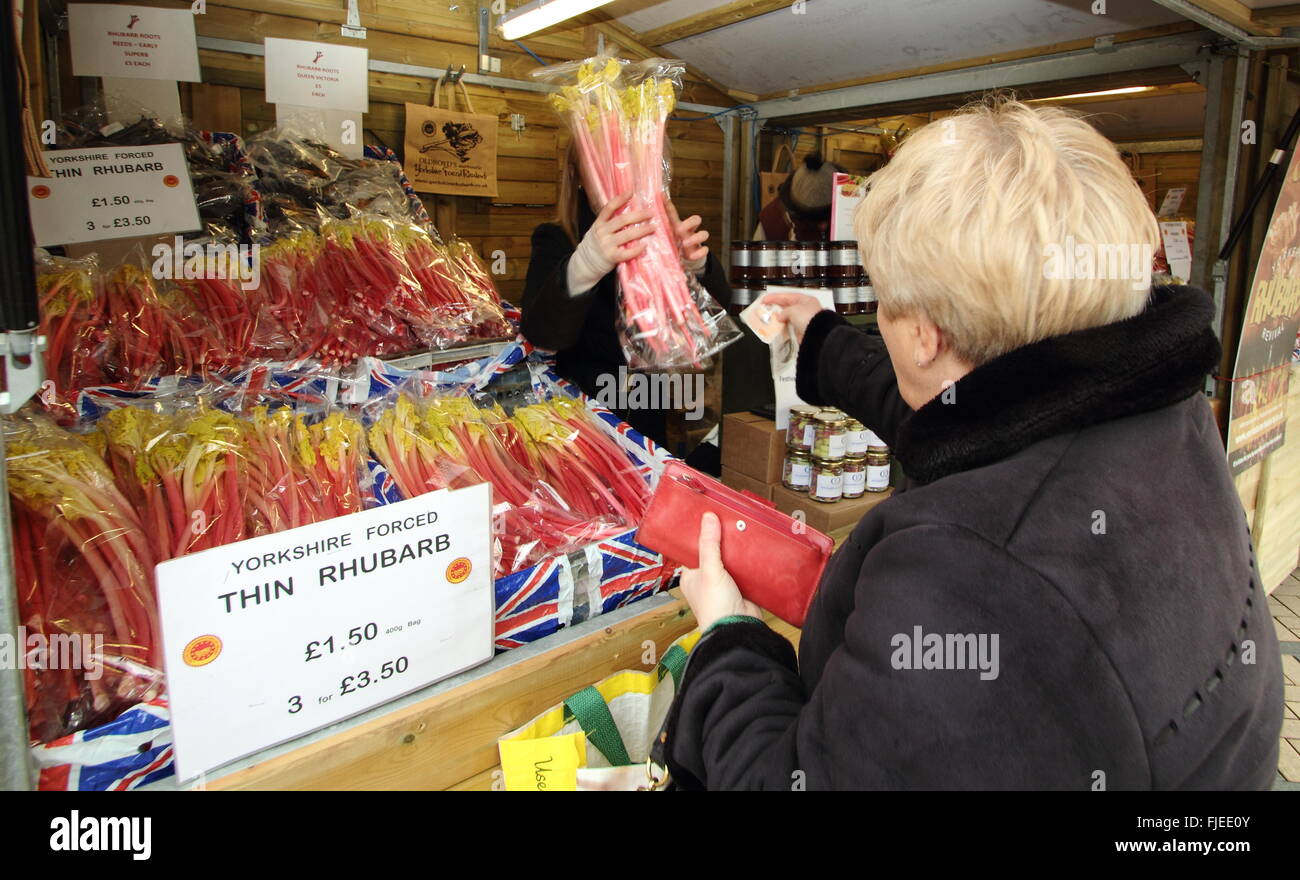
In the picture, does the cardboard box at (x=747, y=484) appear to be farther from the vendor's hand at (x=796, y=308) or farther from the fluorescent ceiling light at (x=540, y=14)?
the fluorescent ceiling light at (x=540, y=14)

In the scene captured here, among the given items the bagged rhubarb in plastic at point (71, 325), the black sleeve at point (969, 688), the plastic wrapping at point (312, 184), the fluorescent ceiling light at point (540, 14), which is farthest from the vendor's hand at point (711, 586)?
the plastic wrapping at point (312, 184)

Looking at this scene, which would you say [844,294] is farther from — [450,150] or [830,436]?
[450,150]

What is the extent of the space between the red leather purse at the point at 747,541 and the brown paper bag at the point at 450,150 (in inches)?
103

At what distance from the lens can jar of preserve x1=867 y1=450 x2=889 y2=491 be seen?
9.12 ft

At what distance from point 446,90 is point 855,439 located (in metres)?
2.30

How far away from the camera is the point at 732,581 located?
120cm

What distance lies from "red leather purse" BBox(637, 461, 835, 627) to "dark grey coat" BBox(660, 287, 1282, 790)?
0.20 metres

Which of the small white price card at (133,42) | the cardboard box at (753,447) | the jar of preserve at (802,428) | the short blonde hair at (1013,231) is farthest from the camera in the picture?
the cardboard box at (753,447)

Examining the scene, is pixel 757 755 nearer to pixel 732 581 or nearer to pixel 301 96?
pixel 732 581

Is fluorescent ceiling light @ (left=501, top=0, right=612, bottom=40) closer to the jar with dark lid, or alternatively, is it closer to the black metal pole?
the jar with dark lid

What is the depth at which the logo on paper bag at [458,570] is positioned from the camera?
126 centimetres

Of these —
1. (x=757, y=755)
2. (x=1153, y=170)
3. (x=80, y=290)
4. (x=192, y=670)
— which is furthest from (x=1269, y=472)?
(x=80, y=290)

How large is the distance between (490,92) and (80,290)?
2.17m

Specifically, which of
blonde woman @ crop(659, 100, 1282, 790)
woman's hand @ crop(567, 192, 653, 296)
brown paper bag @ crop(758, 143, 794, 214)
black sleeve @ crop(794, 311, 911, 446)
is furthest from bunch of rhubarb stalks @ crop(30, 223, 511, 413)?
brown paper bag @ crop(758, 143, 794, 214)
